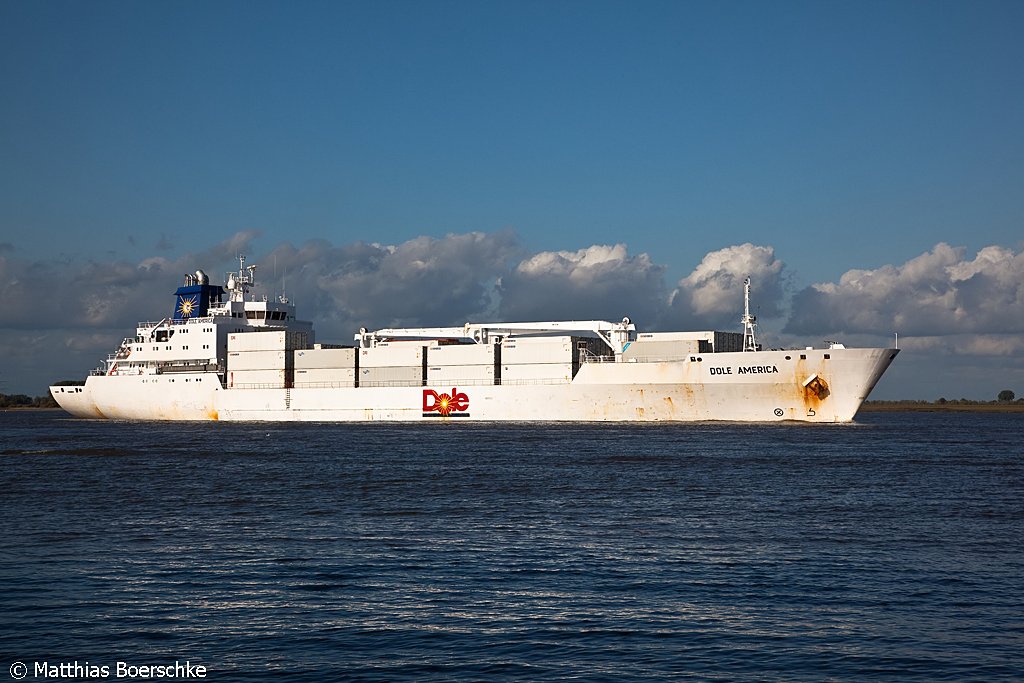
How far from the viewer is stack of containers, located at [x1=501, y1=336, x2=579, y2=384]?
62.8m

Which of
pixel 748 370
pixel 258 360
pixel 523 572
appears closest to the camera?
pixel 523 572

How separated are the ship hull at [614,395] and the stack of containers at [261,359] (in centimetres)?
76

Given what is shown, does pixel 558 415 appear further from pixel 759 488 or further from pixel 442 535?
pixel 442 535

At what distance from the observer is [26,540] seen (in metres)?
20.3

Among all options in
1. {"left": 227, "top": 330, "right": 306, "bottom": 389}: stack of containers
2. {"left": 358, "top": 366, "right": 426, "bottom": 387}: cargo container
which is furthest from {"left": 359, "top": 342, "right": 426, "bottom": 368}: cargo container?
{"left": 227, "top": 330, "right": 306, "bottom": 389}: stack of containers

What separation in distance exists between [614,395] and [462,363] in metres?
11.5

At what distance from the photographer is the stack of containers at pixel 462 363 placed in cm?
6575

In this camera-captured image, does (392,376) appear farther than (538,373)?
Yes

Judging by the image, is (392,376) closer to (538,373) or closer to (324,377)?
(324,377)

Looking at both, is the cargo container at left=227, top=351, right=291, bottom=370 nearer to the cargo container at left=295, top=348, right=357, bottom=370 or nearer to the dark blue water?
the cargo container at left=295, top=348, right=357, bottom=370

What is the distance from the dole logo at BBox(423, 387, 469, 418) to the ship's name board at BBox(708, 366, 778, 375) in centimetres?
1746

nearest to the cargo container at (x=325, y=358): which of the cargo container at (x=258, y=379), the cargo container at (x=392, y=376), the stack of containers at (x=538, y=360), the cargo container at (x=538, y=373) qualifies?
the cargo container at (x=392, y=376)

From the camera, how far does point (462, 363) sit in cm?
6650

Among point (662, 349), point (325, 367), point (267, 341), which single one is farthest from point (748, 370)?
point (267, 341)
